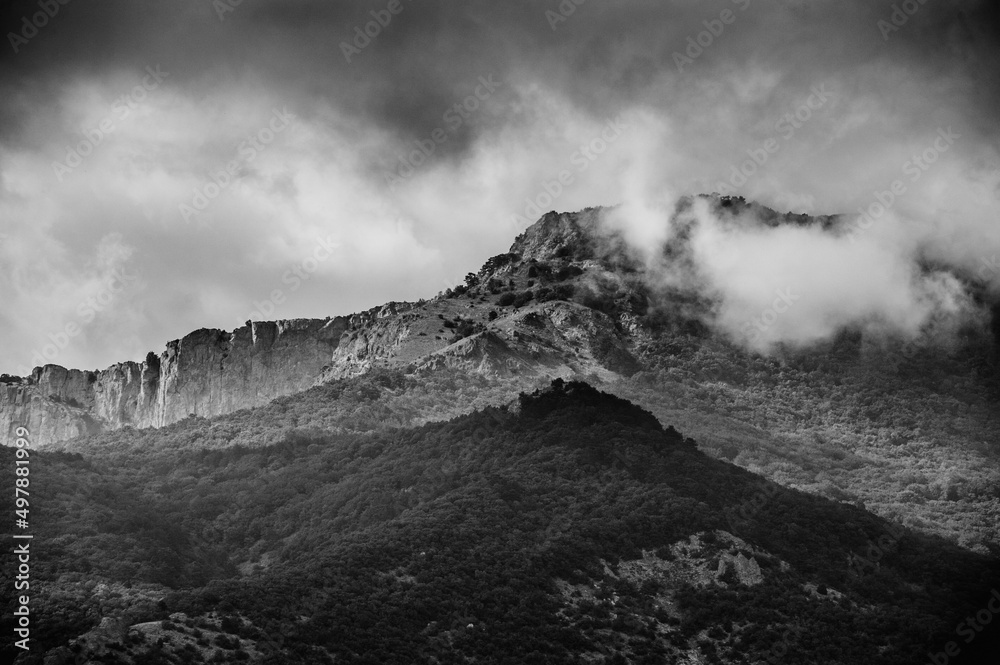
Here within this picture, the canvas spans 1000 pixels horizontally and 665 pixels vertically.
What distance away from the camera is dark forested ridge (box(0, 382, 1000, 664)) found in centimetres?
6888

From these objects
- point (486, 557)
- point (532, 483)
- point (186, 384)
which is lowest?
point (486, 557)

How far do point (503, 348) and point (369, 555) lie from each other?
4873 cm

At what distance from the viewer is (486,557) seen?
80312 mm

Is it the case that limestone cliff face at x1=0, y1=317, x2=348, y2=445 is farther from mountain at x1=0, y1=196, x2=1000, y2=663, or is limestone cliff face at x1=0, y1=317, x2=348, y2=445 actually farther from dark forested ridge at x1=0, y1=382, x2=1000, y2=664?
dark forested ridge at x1=0, y1=382, x2=1000, y2=664

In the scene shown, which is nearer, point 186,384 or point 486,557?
point 486,557

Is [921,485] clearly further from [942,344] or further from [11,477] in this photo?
[11,477]

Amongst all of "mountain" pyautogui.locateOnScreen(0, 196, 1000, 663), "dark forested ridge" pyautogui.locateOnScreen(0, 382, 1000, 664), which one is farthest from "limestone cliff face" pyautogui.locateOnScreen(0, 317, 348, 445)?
"dark forested ridge" pyautogui.locateOnScreen(0, 382, 1000, 664)

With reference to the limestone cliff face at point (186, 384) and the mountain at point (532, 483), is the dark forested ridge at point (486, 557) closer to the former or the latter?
the mountain at point (532, 483)

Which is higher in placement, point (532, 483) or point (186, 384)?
point (186, 384)

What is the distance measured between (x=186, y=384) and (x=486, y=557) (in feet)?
231

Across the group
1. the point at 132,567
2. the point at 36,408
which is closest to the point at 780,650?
the point at 132,567

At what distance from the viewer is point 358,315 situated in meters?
143

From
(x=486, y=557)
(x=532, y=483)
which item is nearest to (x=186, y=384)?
(x=532, y=483)

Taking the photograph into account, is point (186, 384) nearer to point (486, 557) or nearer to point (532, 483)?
point (532, 483)
